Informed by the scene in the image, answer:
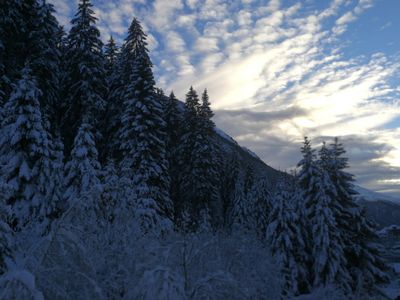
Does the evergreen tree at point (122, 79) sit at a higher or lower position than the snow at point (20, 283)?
higher

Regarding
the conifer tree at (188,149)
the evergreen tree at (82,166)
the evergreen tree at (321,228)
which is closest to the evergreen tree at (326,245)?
the evergreen tree at (321,228)

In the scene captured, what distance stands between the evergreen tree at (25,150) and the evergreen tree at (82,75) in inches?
356

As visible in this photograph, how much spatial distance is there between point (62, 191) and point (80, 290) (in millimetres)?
16027

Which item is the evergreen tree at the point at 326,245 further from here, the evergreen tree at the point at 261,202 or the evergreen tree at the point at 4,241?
the evergreen tree at the point at 4,241

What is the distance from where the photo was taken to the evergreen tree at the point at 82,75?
25.1 meters

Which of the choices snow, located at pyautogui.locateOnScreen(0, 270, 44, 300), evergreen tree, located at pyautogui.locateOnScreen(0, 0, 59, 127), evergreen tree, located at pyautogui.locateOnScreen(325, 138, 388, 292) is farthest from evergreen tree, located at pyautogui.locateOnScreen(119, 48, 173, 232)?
snow, located at pyautogui.locateOnScreen(0, 270, 44, 300)

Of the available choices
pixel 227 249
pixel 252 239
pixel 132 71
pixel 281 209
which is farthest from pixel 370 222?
pixel 132 71

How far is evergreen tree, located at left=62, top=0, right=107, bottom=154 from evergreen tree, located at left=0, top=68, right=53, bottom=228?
903cm

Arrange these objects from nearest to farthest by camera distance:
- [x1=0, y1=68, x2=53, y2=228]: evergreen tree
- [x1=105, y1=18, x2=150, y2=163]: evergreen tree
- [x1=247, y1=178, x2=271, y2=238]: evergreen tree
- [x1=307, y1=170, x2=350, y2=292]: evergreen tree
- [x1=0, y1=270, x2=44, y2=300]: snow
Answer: [x1=0, y1=270, x2=44, y2=300]: snow, [x1=0, y1=68, x2=53, y2=228]: evergreen tree, [x1=307, y1=170, x2=350, y2=292]: evergreen tree, [x1=105, y1=18, x2=150, y2=163]: evergreen tree, [x1=247, y1=178, x2=271, y2=238]: evergreen tree

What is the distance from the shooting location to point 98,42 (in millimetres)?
26984

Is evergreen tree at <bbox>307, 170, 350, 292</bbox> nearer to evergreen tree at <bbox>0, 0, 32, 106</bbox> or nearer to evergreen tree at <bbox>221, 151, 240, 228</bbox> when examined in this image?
evergreen tree at <bbox>0, 0, 32, 106</bbox>

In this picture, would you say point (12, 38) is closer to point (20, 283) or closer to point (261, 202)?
point (20, 283)

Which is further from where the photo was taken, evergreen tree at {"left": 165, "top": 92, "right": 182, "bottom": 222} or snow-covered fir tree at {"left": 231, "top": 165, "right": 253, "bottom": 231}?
snow-covered fir tree at {"left": 231, "top": 165, "right": 253, "bottom": 231}

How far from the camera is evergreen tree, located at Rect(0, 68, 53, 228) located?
49.5ft
